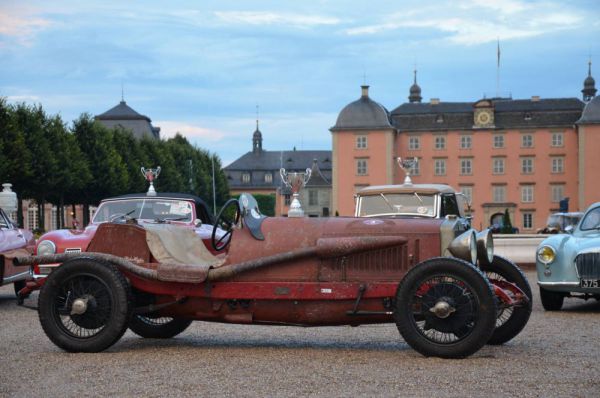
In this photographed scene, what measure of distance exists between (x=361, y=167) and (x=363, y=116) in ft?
17.6

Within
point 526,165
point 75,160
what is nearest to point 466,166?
point 526,165

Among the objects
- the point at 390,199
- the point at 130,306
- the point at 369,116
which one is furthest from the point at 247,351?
the point at 369,116

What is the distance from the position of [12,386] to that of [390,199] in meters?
9.92

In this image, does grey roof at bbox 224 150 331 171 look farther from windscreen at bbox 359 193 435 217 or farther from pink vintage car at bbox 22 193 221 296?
pink vintage car at bbox 22 193 221 296

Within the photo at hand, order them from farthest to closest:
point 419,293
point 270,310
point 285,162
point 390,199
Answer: point 285,162, point 390,199, point 270,310, point 419,293

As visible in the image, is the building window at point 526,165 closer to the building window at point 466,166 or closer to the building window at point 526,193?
the building window at point 526,193

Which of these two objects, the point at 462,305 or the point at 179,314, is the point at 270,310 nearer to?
the point at 179,314

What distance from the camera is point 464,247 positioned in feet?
27.2

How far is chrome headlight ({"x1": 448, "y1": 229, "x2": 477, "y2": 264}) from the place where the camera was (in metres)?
8.29

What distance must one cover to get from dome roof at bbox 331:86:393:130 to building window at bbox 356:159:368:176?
11.5 feet

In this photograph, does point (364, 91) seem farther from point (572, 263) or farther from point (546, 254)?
point (572, 263)

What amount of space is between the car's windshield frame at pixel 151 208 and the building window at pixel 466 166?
9419 centimetres

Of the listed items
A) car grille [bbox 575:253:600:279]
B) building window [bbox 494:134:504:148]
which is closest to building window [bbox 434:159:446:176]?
building window [bbox 494:134:504:148]

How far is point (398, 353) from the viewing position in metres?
8.47
